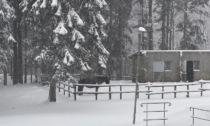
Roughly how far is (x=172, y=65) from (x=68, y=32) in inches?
686

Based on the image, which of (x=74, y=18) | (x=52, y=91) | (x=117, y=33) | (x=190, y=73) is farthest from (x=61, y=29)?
(x=117, y=33)

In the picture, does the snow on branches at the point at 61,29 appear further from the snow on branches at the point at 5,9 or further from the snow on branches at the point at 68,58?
the snow on branches at the point at 5,9

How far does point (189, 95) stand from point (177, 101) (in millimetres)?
3395

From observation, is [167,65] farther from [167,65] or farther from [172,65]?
[172,65]

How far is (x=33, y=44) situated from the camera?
24500 mm

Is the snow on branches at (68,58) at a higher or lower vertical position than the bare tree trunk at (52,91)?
higher

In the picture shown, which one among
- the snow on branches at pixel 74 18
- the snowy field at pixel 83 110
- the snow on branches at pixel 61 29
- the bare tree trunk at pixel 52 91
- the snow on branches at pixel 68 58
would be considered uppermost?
the snow on branches at pixel 74 18

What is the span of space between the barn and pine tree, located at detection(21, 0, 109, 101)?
1347 centimetres

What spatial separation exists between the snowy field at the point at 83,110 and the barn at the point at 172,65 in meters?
9.49

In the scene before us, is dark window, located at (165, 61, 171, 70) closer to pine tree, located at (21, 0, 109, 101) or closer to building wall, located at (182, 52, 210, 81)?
building wall, located at (182, 52, 210, 81)

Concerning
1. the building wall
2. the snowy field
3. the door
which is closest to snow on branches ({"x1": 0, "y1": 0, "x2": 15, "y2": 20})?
the snowy field

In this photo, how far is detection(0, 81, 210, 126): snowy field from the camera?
58.3 feet

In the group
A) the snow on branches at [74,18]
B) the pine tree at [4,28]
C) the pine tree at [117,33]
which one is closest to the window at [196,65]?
the pine tree at [117,33]

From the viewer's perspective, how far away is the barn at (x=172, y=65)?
123 ft
